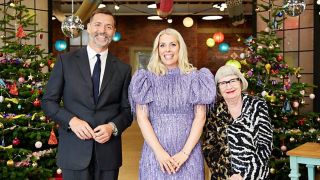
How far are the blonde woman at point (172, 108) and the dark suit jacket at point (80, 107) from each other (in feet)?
0.40

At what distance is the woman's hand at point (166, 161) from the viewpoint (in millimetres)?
2139

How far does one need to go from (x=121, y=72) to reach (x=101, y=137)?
0.38m

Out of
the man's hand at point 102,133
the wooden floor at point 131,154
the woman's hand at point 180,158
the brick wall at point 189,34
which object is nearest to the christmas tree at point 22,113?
the wooden floor at point 131,154

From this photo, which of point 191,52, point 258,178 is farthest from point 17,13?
point 191,52

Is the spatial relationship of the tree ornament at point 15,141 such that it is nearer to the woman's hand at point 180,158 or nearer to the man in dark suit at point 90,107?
the man in dark suit at point 90,107

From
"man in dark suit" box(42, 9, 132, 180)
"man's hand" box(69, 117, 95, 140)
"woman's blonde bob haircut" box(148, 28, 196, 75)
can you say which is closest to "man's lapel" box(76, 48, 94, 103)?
"man in dark suit" box(42, 9, 132, 180)

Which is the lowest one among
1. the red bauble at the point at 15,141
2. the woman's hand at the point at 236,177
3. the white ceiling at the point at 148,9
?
the red bauble at the point at 15,141

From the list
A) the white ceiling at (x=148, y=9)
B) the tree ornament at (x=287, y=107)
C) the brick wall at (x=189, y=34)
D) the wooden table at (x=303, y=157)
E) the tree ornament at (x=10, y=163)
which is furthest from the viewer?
the brick wall at (x=189, y=34)

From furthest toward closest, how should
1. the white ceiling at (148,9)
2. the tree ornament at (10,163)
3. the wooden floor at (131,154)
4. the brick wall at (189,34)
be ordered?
the brick wall at (189,34)
the white ceiling at (148,9)
the wooden floor at (131,154)
the tree ornament at (10,163)

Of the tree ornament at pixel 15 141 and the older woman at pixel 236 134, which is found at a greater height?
the older woman at pixel 236 134

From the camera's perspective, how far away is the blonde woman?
2.16 meters

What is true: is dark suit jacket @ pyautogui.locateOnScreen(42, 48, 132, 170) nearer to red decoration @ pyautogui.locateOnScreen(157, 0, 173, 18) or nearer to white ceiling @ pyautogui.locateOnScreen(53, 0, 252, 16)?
red decoration @ pyautogui.locateOnScreen(157, 0, 173, 18)

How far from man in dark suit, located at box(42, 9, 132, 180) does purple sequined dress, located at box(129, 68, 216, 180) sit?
14cm

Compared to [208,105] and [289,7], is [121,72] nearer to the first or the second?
[208,105]
